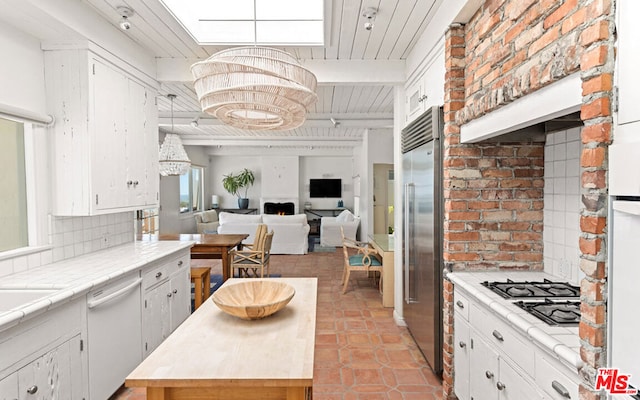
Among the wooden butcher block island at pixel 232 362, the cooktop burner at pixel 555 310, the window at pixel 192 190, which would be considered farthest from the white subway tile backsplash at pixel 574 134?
the window at pixel 192 190

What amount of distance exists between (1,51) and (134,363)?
219 cm

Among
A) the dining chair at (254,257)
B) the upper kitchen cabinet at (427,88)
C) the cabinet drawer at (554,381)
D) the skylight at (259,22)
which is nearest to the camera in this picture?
the cabinet drawer at (554,381)

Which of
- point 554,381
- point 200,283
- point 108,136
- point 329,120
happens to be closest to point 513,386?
point 554,381

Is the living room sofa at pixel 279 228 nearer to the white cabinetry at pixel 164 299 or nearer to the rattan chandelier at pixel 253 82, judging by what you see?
the white cabinetry at pixel 164 299

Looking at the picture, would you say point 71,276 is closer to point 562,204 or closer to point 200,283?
point 200,283

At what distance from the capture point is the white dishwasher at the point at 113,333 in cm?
213

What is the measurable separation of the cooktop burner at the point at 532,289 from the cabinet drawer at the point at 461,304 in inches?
6.8

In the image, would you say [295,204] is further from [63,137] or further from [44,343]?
[44,343]

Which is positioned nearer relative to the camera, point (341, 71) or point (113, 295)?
point (113, 295)

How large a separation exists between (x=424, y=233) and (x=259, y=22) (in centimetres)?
223

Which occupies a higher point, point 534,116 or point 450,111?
point 450,111

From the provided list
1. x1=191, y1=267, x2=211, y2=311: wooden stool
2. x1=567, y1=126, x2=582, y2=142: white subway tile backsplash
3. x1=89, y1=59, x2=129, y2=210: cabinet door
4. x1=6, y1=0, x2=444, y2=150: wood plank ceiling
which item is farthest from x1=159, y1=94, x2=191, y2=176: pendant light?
x1=567, y1=126, x2=582, y2=142: white subway tile backsplash

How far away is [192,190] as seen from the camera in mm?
10000

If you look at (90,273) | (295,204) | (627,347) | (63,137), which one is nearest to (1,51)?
(63,137)
